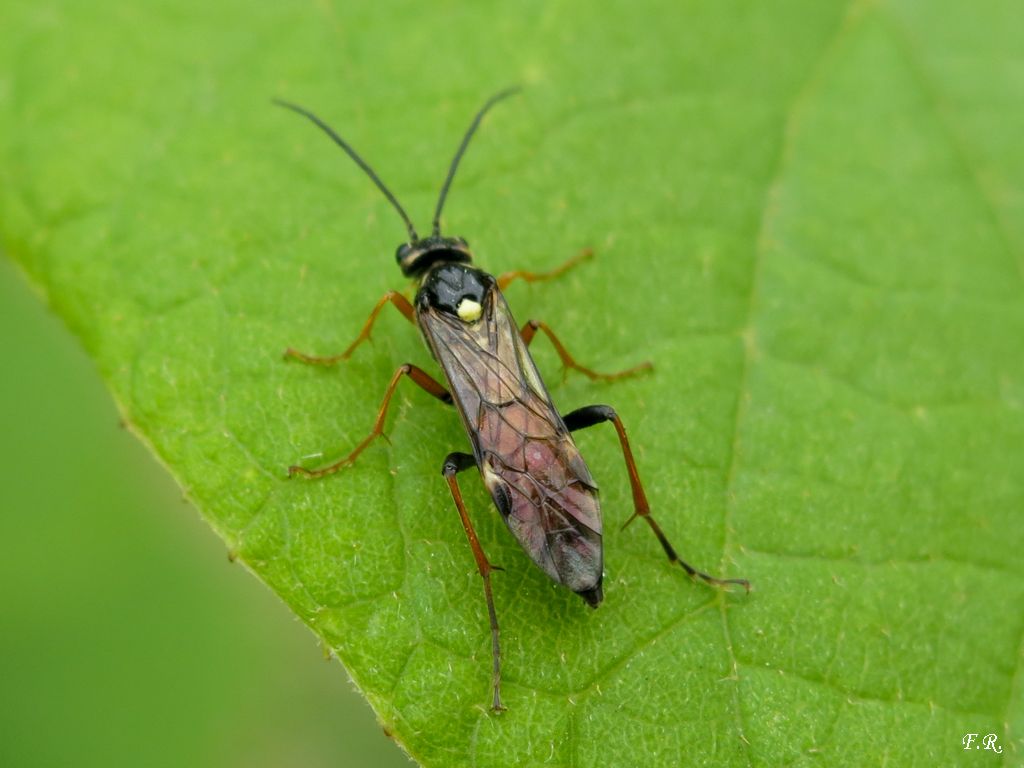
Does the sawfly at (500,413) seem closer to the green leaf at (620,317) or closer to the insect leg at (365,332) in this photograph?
the insect leg at (365,332)

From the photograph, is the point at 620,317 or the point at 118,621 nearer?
the point at 620,317

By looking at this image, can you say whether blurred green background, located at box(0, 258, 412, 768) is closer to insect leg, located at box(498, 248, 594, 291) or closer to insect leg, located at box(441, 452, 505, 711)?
insect leg, located at box(441, 452, 505, 711)

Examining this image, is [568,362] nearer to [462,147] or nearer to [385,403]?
[385,403]

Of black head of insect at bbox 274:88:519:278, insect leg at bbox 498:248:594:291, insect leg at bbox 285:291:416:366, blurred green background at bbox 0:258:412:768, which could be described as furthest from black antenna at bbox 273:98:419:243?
blurred green background at bbox 0:258:412:768

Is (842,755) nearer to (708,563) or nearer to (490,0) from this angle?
(708,563)

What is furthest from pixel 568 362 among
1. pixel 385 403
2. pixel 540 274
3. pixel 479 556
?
pixel 479 556

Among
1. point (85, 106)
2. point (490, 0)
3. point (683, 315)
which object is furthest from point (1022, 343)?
point (85, 106)

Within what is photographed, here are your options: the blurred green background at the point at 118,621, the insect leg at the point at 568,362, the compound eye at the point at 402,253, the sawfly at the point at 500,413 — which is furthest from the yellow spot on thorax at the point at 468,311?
the blurred green background at the point at 118,621
